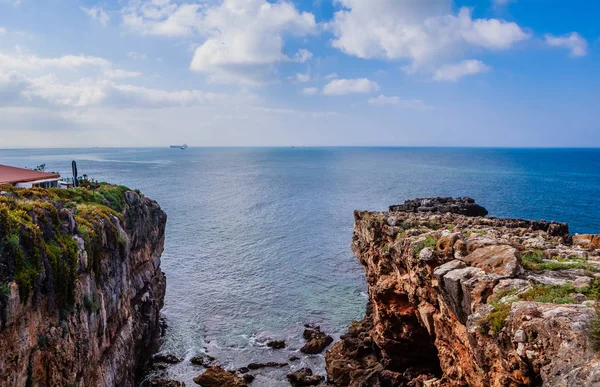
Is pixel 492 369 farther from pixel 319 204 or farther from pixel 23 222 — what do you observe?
pixel 319 204

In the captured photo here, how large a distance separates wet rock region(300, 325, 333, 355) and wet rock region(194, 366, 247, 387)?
27.9 feet

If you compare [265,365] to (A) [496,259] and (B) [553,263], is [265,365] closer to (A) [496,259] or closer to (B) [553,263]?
(A) [496,259]

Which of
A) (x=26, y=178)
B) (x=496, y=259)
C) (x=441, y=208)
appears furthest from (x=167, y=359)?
(x=441, y=208)

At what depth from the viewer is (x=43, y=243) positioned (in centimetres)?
2284

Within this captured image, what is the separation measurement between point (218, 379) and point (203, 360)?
4877mm

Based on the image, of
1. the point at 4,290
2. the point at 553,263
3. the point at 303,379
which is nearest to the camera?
the point at 4,290

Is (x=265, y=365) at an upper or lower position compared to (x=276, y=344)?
lower

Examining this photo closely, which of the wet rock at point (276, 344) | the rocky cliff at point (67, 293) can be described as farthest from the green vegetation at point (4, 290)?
the wet rock at point (276, 344)

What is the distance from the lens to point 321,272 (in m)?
65.2

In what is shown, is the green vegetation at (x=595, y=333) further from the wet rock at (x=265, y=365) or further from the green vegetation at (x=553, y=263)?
the wet rock at (x=265, y=365)

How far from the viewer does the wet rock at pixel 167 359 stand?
41844 millimetres

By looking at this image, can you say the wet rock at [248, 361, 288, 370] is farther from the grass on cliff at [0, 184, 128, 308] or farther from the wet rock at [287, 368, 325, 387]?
the grass on cliff at [0, 184, 128, 308]

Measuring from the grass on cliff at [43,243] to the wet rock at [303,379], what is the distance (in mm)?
20849

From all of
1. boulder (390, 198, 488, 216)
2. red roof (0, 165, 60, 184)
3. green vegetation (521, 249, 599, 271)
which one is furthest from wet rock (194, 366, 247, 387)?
boulder (390, 198, 488, 216)
